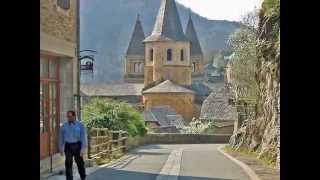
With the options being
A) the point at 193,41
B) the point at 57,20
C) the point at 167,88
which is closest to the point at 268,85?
the point at 57,20

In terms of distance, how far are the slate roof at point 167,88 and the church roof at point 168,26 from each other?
287 inches

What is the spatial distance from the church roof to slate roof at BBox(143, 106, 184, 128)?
576 inches

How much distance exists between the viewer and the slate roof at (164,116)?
73.8m

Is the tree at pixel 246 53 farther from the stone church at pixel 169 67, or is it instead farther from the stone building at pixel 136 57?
the stone building at pixel 136 57

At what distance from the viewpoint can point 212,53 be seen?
4993 inches

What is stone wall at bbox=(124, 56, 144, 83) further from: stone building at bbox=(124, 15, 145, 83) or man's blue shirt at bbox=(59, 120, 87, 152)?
man's blue shirt at bbox=(59, 120, 87, 152)

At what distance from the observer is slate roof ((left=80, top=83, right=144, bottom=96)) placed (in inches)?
3917

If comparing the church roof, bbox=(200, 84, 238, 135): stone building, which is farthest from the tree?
the church roof

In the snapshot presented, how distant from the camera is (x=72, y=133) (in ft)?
40.1

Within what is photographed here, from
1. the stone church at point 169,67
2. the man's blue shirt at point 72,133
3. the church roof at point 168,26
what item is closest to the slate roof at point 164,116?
the stone church at point 169,67

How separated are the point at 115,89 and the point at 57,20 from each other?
87.2 metres

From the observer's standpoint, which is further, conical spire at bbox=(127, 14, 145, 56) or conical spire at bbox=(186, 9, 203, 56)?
conical spire at bbox=(186, 9, 203, 56)

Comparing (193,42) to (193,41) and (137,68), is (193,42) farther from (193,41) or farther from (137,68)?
(137,68)
